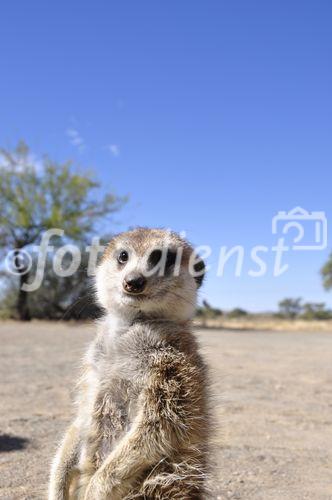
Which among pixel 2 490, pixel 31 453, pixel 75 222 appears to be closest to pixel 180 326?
pixel 2 490

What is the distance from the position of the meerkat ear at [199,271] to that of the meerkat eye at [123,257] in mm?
447

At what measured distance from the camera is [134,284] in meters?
3.24

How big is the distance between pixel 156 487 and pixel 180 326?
34.3 inches

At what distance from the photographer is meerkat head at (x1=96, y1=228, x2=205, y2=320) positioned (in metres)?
3.27

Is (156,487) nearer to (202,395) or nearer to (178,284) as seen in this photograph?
(202,395)

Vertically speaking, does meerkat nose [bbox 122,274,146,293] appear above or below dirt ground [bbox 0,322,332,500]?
above

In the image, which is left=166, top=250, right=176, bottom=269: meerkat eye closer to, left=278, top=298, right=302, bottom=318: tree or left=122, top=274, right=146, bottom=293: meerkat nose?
left=122, top=274, right=146, bottom=293: meerkat nose

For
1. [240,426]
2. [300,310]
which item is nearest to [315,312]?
[300,310]

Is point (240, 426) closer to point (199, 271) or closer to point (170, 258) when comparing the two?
point (199, 271)

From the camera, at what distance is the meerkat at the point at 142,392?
2844mm

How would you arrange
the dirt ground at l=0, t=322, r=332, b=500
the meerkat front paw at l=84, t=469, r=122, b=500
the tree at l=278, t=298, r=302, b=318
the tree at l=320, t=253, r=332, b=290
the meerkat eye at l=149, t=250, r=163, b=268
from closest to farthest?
the meerkat front paw at l=84, t=469, r=122, b=500, the meerkat eye at l=149, t=250, r=163, b=268, the dirt ground at l=0, t=322, r=332, b=500, the tree at l=320, t=253, r=332, b=290, the tree at l=278, t=298, r=302, b=318

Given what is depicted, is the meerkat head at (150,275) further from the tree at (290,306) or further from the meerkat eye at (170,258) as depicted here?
the tree at (290,306)

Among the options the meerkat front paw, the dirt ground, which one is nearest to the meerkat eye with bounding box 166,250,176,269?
the dirt ground

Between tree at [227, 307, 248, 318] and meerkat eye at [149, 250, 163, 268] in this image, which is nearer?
meerkat eye at [149, 250, 163, 268]
